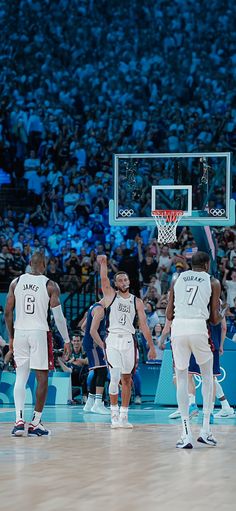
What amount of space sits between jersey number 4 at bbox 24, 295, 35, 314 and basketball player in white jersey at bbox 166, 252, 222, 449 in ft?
5.79

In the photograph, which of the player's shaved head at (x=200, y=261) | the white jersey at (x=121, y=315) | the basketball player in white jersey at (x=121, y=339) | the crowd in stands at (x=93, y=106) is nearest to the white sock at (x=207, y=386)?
the player's shaved head at (x=200, y=261)

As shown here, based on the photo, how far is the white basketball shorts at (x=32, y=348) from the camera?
10.3 meters

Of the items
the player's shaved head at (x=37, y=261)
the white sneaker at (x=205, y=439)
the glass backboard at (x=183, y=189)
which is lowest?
the white sneaker at (x=205, y=439)

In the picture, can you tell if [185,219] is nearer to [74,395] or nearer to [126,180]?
[126,180]

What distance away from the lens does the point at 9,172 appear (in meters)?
25.8

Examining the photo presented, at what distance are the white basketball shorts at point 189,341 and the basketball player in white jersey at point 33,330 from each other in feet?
5.45

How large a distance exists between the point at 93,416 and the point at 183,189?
4759 millimetres

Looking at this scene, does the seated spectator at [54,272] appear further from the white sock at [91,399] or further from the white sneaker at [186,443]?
the white sneaker at [186,443]

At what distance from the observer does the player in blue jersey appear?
44.9ft

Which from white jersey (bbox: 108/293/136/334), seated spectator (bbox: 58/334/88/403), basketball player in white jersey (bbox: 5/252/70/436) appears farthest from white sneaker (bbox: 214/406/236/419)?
basketball player in white jersey (bbox: 5/252/70/436)

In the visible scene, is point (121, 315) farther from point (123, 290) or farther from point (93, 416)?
point (93, 416)

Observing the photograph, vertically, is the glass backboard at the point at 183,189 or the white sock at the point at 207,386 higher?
the glass backboard at the point at 183,189

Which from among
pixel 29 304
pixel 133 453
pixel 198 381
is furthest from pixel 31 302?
pixel 198 381

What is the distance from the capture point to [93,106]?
1093 inches
